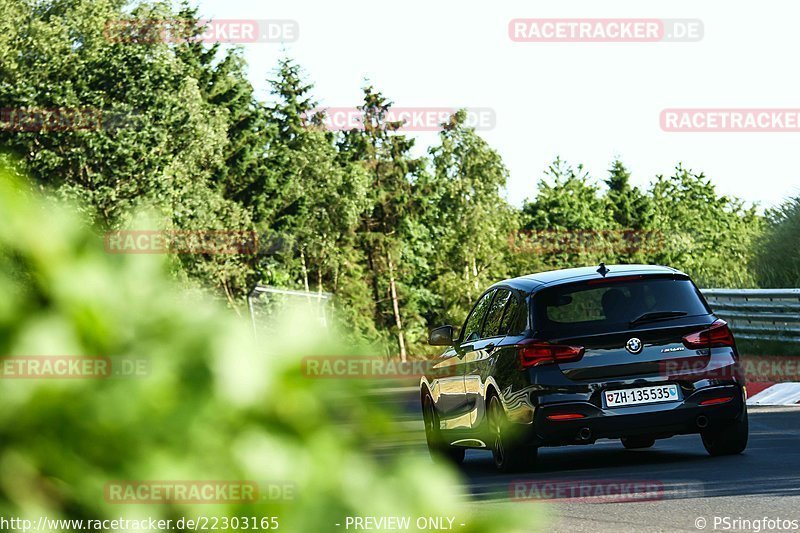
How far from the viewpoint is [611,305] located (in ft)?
36.1

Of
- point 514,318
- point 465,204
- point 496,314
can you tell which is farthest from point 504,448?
point 465,204

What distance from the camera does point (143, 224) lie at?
5.10ft

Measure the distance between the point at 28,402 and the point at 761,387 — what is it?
57.7 ft

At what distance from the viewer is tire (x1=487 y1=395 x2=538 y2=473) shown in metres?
10.9

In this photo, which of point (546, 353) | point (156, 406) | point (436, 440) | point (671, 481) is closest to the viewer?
point (156, 406)

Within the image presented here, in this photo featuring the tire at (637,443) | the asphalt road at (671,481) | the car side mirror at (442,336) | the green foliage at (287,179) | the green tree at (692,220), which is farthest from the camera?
the green tree at (692,220)

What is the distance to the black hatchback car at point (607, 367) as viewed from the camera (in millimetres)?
10617

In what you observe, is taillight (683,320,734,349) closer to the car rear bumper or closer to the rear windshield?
the rear windshield

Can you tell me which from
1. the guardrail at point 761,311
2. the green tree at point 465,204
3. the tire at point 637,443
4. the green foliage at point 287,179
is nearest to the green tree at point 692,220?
the green foliage at point 287,179

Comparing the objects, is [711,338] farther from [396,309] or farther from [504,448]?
[396,309]

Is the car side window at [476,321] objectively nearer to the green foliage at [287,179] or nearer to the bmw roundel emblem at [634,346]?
the bmw roundel emblem at [634,346]

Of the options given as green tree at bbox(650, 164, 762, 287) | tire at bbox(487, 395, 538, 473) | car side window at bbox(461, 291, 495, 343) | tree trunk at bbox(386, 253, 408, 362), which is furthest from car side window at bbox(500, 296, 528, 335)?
green tree at bbox(650, 164, 762, 287)

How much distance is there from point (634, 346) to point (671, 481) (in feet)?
3.74

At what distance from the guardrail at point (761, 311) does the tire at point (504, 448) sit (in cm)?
1008
